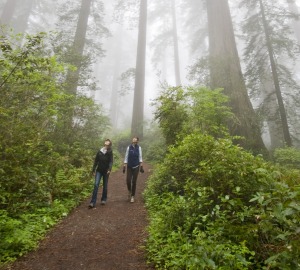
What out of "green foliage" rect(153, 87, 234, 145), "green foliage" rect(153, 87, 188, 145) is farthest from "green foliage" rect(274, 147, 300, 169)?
"green foliage" rect(153, 87, 188, 145)

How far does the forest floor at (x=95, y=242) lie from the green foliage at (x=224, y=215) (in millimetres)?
368

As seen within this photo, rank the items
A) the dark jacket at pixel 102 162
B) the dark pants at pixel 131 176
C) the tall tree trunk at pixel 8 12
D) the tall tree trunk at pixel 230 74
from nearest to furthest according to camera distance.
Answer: the dark jacket at pixel 102 162 → the dark pants at pixel 131 176 → the tall tree trunk at pixel 230 74 → the tall tree trunk at pixel 8 12

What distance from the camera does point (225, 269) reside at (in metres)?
Answer: 3.28

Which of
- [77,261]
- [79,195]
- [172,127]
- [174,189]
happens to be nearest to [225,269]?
[77,261]

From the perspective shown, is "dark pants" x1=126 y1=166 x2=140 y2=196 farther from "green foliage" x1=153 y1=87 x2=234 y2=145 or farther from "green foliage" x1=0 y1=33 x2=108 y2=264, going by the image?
"green foliage" x1=153 y1=87 x2=234 y2=145

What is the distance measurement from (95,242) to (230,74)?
955cm

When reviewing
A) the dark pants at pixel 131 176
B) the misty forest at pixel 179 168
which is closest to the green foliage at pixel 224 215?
the misty forest at pixel 179 168

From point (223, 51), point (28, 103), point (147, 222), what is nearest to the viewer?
point (147, 222)

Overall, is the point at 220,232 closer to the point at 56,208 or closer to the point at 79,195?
the point at 56,208

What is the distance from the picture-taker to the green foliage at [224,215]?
3.08 meters

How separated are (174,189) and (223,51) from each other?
835 centimetres

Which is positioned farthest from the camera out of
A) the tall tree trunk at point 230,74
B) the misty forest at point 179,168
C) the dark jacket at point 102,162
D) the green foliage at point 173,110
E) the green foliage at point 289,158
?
the tall tree trunk at point 230,74

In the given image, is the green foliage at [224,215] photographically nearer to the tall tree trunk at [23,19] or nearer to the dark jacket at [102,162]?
the dark jacket at [102,162]

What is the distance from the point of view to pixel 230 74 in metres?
11.8
